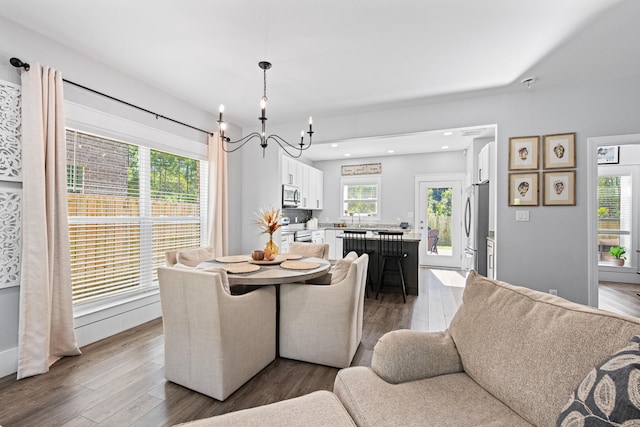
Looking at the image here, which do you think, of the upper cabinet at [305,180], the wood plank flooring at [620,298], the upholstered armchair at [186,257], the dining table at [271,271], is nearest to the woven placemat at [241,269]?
the dining table at [271,271]

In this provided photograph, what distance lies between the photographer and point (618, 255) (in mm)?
5133

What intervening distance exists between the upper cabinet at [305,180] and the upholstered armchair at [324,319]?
3.39 m

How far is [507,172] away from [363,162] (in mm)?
3944

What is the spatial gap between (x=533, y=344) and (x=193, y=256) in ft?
9.28

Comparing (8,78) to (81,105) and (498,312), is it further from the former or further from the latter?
(498,312)

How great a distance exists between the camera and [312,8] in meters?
2.04

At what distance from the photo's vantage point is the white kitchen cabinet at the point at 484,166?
4.08 metres

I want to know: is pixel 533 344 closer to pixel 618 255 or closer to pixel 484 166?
pixel 484 166

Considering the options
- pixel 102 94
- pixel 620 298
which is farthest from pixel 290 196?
pixel 620 298

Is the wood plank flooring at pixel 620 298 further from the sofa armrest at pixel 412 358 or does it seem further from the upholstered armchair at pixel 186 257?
the upholstered armchair at pixel 186 257

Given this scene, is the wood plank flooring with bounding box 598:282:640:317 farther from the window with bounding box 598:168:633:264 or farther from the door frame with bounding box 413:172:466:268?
the door frame with bounding box 413:172:466:268

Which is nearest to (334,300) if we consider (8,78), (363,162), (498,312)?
(498,312)

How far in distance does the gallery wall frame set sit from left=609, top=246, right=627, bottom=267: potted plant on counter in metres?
3.05

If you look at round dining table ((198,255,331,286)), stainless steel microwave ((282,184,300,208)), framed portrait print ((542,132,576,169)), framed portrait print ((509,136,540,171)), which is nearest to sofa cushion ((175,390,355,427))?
round dining table ((198,255,331,286))
